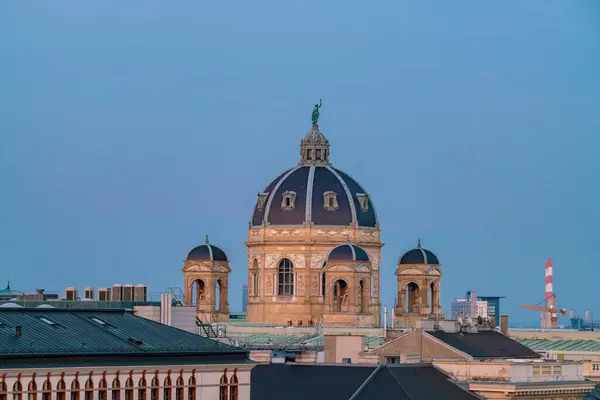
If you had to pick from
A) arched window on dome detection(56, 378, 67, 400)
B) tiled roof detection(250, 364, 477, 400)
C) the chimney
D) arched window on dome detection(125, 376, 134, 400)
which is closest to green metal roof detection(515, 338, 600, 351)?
the chimney

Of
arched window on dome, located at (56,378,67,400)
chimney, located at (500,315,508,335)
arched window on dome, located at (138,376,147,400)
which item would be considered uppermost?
chimney, located at (500,315,508,335)

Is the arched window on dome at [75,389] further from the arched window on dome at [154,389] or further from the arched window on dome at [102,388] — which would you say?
the arched window on dome at [154,389]

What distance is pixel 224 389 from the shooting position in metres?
111

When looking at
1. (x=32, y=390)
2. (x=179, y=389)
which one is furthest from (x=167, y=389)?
(x=32, y=390)

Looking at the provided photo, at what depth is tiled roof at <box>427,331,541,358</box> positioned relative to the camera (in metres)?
144

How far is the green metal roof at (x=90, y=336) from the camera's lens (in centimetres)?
10338

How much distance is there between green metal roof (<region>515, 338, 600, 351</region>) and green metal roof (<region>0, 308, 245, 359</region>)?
73.3 m

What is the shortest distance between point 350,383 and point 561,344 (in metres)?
66.2

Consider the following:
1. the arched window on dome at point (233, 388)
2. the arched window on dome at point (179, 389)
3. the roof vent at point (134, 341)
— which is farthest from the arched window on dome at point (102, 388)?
the arched window on dome at point (233, 388)

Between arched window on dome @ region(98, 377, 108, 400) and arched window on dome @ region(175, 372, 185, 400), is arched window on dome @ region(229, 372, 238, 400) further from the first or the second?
arched window on dome @ region(98, 377, 108, 400)

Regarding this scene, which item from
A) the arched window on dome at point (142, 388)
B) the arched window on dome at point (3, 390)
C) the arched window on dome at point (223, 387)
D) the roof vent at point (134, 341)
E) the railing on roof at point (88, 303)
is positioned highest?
the railing on roof at point (88, 303)

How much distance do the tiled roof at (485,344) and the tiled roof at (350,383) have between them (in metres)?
8.15

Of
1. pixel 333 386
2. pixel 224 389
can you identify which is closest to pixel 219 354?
pixel 224 389

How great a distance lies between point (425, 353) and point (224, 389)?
3221 cm
